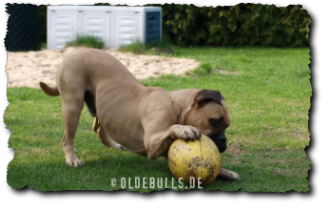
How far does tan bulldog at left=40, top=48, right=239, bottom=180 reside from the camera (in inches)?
210

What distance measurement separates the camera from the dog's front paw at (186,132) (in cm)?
508

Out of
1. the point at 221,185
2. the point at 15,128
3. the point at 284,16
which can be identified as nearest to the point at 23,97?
the point at 15,128

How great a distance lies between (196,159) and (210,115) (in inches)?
20.2

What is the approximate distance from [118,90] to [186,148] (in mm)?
1264

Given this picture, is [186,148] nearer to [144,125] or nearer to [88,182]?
[144,125]

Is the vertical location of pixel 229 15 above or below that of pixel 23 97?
above

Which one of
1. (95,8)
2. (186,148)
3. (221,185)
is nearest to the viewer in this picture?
(186,148)

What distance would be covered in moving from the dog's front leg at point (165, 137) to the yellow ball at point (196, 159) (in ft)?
0.21

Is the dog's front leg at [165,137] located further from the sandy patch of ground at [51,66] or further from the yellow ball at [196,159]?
the sandy patch of ground at [51,66]

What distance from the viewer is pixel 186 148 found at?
200 inches

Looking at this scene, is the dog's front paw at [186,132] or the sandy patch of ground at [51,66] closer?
the dog's front paw at [186,132]

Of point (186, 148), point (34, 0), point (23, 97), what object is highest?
point (34, 0)

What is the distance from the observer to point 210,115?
17.4 feet

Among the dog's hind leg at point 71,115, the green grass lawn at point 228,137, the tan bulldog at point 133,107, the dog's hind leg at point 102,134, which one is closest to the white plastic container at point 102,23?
the green grass lawn at point 228,137
